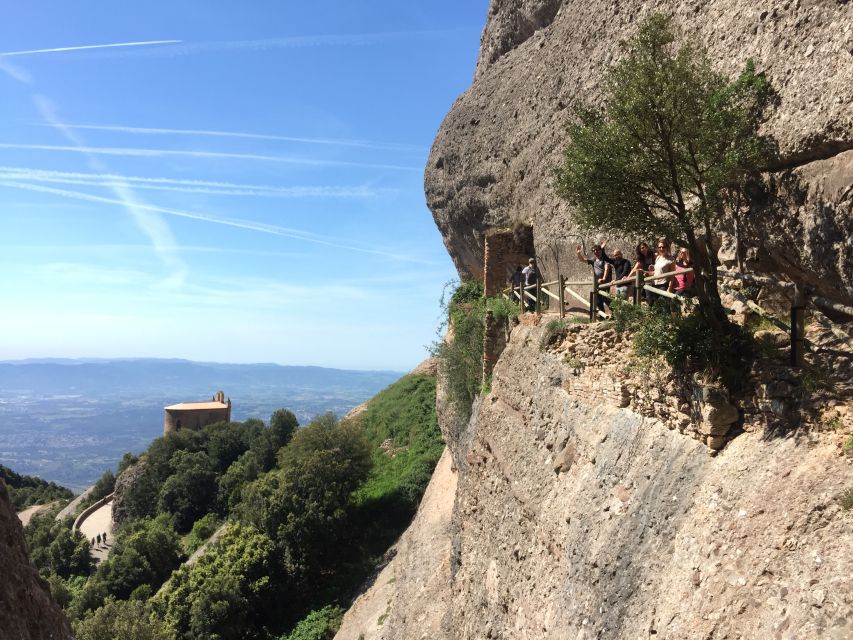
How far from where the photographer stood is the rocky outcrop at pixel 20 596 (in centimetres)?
513

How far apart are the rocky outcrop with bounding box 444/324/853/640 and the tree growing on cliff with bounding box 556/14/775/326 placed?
222 centimetres

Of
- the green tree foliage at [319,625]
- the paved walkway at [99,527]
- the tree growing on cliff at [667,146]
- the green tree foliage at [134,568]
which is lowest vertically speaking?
the paved walkway at [99,527]

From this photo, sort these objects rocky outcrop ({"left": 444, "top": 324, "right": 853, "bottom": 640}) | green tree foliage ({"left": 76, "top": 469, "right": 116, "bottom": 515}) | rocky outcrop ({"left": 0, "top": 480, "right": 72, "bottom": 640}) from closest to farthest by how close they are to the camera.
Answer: rocky outcrop ({"left": 444, "top": 324, "right": 853, "bottom": 640})
rocky outcrop ({"left": 0, "top": 480, "right": 72, "bottom": 640})
green tree foliage ({"left": 76, "top": 469, "right": 116, "bottom": 515})

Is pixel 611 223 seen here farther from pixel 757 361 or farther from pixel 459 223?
pixel 459 223

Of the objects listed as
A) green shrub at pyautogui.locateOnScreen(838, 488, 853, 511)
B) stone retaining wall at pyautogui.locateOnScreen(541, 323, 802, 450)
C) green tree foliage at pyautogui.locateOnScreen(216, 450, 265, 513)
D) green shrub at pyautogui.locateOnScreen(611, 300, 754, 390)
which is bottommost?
green tree foliage at pyautogui.locateOnScreen(216, 450, 265, 513)

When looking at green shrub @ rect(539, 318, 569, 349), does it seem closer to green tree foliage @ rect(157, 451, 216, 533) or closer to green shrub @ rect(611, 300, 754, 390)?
green shrub @ rect(611, 300, 754, 390)

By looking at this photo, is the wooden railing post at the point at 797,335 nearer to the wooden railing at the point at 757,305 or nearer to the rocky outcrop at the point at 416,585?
the wooden railing at the point at 757,305

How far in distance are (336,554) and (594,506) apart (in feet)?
71.1

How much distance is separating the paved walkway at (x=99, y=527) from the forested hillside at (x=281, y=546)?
2988mm

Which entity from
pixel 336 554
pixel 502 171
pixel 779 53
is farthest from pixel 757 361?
pixel 336 554

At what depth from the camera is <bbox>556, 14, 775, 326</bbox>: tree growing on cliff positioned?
760cm

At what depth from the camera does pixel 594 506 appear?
8250 mm

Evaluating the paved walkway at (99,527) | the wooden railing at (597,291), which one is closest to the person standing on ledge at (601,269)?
the wooden railing at (597,291)

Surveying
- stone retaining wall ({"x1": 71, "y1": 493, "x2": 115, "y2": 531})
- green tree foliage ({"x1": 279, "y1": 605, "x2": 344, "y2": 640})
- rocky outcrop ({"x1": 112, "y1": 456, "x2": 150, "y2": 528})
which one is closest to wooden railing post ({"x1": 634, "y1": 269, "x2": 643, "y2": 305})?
green tree foliage ({"x1": 279, "y1": 605, "x2": 344, "y2": 640})
